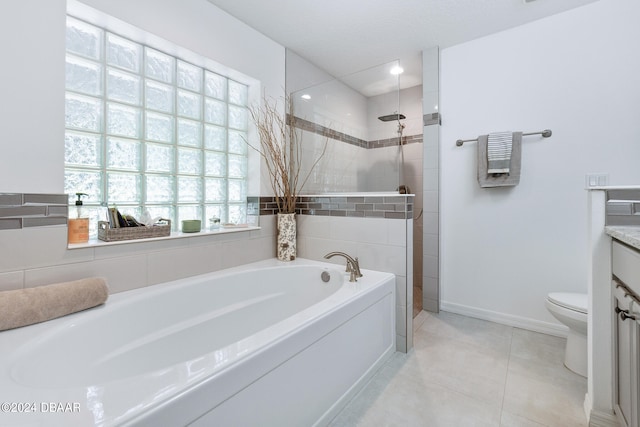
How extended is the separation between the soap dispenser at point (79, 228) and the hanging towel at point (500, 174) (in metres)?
2.70

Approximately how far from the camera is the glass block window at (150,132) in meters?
1.65

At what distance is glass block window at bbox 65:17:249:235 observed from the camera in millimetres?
1651

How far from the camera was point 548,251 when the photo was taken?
7.29 ft

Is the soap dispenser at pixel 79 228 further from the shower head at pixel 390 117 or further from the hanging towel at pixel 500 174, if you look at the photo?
the hanging towel at pixel 500 174

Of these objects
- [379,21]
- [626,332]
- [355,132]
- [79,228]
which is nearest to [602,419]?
[626,332]

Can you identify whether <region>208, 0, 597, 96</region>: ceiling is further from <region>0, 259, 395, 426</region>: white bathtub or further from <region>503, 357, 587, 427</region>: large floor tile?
<region>503, 357, 587, 427</region>: large floor tile

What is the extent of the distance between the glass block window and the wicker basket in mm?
193

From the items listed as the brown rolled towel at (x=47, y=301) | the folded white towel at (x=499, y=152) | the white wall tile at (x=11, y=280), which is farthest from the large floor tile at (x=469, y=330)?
the white wall tile at (x=11, y=280)

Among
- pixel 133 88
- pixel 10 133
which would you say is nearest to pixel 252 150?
pixel 133 88

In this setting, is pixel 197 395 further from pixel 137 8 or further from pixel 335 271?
pixel 137 8

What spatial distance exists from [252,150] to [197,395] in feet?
6.45

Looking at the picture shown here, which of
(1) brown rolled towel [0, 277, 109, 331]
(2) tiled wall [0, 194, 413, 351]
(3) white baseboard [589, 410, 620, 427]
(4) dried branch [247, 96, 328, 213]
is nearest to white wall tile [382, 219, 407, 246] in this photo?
(2) tiled wall [0, 194, 413, 351]

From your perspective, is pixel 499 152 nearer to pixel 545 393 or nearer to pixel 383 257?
pixel 383 257

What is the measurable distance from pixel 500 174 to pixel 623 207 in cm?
119
